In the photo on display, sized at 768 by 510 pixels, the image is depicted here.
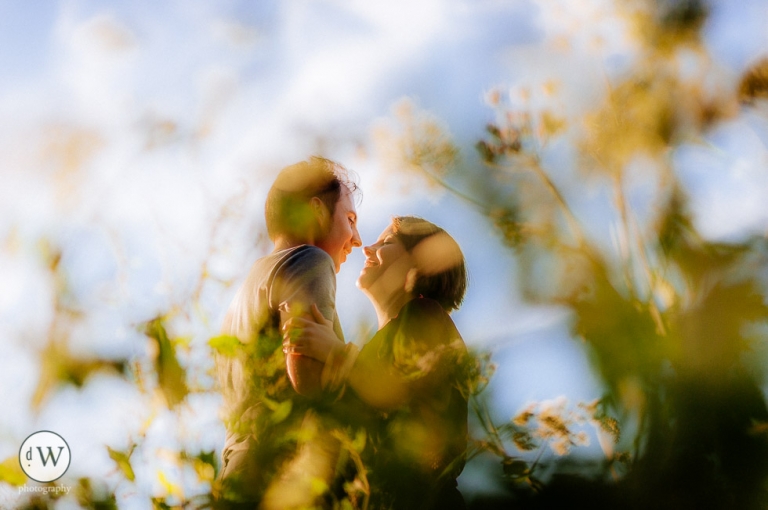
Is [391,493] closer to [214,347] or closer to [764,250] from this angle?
[214,347]

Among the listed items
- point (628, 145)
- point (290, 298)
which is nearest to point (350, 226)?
point (290, 298)

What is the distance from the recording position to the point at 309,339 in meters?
0.49

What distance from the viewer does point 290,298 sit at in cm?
65

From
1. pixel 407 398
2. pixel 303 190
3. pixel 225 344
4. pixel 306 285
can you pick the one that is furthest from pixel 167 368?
pixel 303 190

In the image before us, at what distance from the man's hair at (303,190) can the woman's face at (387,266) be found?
3.4 inches

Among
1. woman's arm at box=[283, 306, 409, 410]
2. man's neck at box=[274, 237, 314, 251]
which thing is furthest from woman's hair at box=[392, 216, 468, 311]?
woman's arm at box=[283, 306, 409, 410]

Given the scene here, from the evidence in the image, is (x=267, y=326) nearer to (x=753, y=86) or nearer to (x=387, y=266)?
(x=387, y=266)

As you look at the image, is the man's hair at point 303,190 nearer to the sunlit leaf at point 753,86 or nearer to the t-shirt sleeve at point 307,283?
the t-shirt sleeve at point 307,283

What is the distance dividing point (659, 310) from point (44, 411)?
39 cm

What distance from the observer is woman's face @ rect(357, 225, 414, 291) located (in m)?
0.83

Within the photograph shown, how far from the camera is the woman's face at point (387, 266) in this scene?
827 mm
